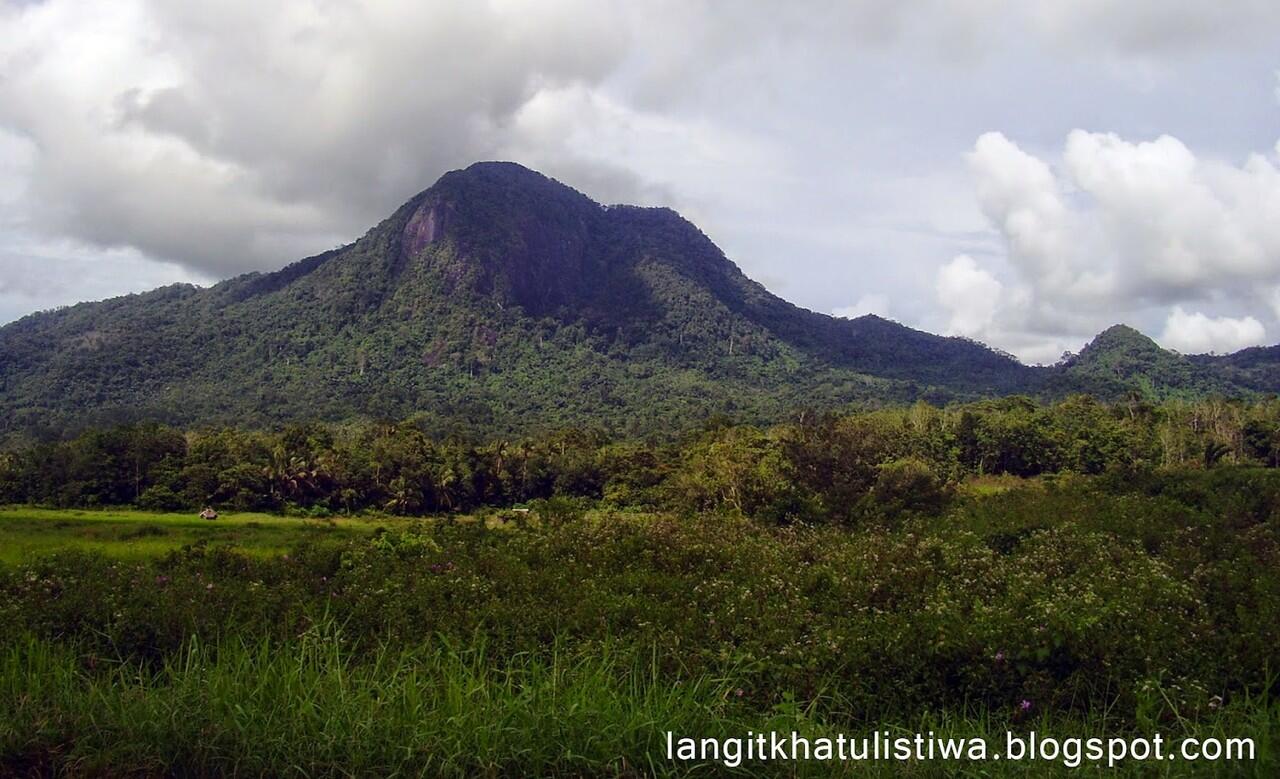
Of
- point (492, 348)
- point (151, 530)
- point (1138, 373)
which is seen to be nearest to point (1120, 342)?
point (1138, 373)

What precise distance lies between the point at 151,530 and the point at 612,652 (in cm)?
2475

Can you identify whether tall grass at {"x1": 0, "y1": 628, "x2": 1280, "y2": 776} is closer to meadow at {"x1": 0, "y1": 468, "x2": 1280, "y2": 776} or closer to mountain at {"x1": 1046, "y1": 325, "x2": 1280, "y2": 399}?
meadow at {"x1": 0, "y1": 468, "x2": 1280, "y2": 776}

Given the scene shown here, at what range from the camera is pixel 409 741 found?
294cm

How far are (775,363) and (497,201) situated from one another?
199 feet

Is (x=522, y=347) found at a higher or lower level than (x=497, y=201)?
lower

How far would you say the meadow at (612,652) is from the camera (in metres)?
2.97

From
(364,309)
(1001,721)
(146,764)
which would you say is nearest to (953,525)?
(1001,721)

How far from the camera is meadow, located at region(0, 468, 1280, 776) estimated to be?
9.75ft

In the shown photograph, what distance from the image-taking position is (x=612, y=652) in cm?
452

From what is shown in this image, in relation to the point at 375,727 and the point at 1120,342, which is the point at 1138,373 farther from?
the point at 375,727

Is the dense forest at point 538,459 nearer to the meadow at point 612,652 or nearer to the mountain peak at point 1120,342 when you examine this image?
the meadow at point 612,652

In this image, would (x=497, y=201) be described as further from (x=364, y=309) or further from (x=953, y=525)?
(x=953, y=525)

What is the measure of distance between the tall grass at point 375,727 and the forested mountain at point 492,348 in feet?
186

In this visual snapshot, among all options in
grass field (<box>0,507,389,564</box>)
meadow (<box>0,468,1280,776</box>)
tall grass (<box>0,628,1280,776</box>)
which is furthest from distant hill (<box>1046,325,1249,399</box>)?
tall grass (<box>0,628,1280,776</box>)
